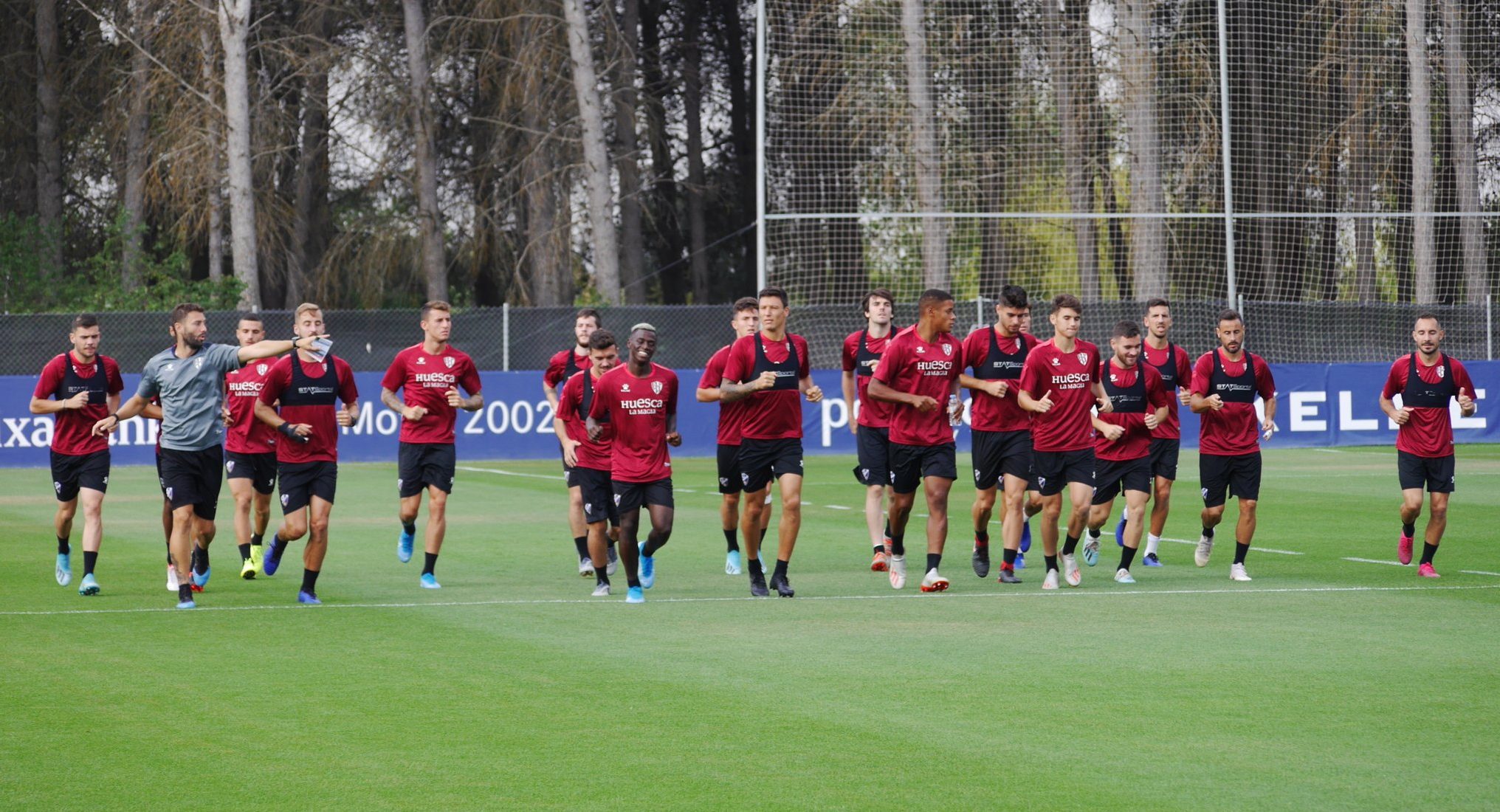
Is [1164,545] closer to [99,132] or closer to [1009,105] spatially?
[1009,105]

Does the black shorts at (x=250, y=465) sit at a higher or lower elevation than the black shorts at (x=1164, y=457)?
higher

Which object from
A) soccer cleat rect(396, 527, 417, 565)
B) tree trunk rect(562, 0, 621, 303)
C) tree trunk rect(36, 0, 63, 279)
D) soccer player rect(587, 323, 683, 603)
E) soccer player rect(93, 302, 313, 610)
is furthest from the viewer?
tree trunk rect(36, 0, 63, 279)

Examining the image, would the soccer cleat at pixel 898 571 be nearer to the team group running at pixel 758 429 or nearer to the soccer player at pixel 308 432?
the team group running at pixel 758 429

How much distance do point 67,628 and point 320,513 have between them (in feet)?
6.35

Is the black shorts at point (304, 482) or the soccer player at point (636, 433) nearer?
the soccer player at point (636, 433)

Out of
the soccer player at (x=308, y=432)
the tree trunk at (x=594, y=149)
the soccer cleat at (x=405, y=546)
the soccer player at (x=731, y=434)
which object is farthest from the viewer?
the tree trunk at (x=594, y=149)

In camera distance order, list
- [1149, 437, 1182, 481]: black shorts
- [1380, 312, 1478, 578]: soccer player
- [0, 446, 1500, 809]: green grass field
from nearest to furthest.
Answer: [0, 446, 1500, 809]: green grass field
[1380, 312, 1478, 578]: soccer player
[1149, 437, 1182, 481]: black shorts

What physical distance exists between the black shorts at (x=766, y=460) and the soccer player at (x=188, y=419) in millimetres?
3664

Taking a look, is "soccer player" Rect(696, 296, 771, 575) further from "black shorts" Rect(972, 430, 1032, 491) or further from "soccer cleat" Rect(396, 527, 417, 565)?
"soccer cleat" Rect(396, 527, 417, 565)

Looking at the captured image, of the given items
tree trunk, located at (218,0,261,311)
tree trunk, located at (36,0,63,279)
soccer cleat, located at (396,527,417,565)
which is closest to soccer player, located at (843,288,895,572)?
soccer cleat, located at (396,527,417,565)

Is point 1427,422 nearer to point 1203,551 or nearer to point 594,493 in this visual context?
point 1203,551

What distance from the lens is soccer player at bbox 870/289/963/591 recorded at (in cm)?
1281

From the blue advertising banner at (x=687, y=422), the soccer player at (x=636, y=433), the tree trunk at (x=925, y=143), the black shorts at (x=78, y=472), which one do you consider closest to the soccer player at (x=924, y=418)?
the soccer player at (x=636, y=433)

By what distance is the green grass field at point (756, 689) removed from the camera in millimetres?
6988
